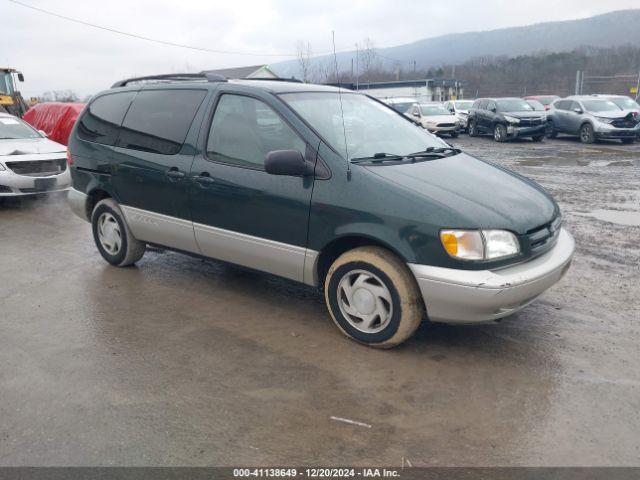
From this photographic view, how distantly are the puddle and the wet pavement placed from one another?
1.87 m

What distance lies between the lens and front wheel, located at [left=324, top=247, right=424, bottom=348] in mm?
3537

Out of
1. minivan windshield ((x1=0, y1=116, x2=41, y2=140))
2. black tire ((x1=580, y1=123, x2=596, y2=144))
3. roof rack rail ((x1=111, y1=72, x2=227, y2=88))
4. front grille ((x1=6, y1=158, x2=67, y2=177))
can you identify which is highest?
roof rack rail ((x1=111, y1=72, x2=227, y2=88))

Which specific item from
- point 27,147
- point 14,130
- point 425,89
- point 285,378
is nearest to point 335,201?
point 285,378

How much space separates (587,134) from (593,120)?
0.58m

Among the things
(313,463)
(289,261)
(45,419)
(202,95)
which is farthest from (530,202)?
(45,419)

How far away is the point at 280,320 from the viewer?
4.28m

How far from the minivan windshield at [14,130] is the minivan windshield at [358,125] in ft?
23.9

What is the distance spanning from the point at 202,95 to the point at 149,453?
3005 millimetres

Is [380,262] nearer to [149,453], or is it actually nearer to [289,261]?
[289,261]

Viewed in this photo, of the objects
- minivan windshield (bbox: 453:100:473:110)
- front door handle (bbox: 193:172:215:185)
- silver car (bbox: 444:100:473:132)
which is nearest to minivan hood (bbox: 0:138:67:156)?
front door handle (bbox: 193:172:215:185)

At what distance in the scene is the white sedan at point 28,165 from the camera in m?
8.41

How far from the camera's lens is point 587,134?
1817 cm

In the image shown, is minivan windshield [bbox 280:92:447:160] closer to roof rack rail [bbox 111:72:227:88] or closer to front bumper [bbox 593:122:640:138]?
roof rack rail [bbox 111:72:227:88]

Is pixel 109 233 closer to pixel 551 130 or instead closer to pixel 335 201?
pixel 335 201
